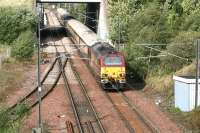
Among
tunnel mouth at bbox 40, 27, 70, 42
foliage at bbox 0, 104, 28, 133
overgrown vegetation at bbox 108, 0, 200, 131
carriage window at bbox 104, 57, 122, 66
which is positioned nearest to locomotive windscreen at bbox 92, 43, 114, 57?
carriage window at bbox 104, 57, 122, 66

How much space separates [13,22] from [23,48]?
981 centimetres

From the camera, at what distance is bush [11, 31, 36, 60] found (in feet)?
193

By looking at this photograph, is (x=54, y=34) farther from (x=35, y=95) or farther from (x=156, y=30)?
(x=35, y=95)

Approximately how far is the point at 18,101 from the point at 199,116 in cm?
1377

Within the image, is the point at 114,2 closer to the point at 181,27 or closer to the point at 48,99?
the point at 181,27

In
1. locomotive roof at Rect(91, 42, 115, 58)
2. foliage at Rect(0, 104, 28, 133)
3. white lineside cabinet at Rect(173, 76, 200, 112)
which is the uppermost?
locomotive roof at Rect(91, 42, 115, 58)

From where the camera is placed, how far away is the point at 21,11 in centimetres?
7038

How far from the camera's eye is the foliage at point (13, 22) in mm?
67250

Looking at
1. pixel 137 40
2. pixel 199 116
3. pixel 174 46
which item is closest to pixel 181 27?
pixel 137 40

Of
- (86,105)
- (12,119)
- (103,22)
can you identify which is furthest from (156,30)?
(103,22)

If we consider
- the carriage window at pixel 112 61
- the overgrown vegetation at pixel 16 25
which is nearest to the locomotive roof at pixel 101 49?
the carriage window at pixel 112 61

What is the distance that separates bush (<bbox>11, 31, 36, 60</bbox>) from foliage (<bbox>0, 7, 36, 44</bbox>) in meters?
5.66

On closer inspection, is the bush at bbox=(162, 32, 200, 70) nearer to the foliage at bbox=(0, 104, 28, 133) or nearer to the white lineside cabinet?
the white lineside cabinet

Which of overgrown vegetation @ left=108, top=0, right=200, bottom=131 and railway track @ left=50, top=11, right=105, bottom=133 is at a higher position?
overgrown vegetation @ left=108, top=0, right=200, bottom=131
